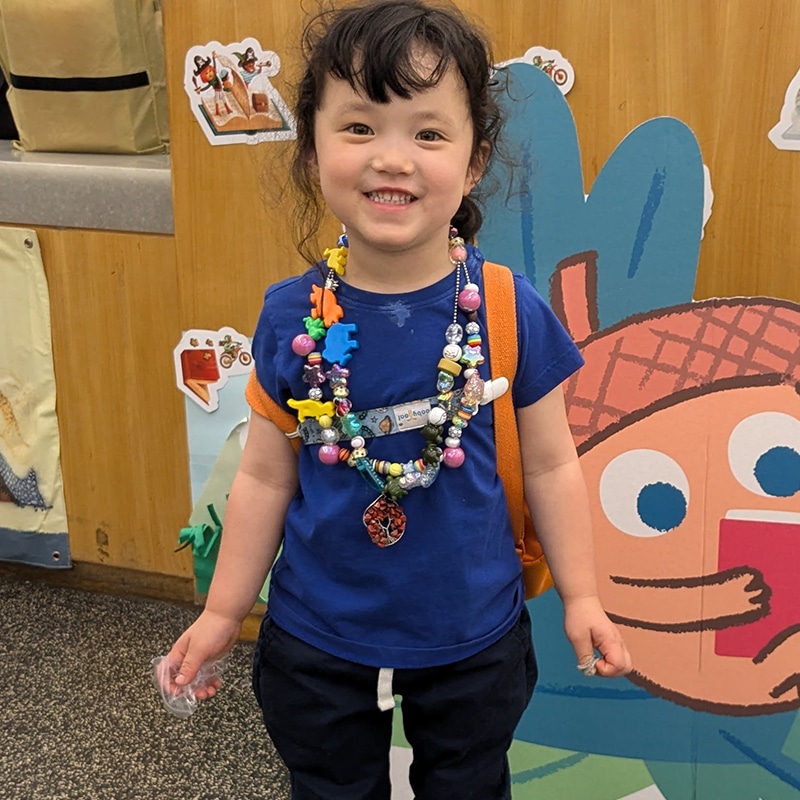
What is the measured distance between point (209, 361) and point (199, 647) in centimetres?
71

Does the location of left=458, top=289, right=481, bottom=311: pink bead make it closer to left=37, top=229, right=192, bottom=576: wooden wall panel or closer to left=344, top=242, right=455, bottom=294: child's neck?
left=344, top=242, right=455, bottom=294: child's neck

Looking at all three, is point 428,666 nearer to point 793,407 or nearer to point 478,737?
point 478,737

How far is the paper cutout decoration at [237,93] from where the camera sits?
1402 millimetres

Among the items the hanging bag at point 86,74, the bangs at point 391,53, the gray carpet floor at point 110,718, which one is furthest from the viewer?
the hanging bag at point 86,74

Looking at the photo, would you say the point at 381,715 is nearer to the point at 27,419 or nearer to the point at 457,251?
the point at 457,251

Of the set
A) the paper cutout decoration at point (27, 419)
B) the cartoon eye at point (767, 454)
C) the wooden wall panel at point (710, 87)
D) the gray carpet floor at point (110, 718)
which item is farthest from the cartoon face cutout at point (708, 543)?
the paper cutout decoration at point (27, 419)

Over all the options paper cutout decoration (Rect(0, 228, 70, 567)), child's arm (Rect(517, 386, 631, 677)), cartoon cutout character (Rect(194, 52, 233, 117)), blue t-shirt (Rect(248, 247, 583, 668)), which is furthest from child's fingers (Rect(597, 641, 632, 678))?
paper cutout decoration (Rect(0, 228, 70, 567))

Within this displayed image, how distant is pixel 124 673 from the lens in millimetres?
1804

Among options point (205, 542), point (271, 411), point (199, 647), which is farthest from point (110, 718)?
point (271, 411)

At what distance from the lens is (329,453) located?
0.88m

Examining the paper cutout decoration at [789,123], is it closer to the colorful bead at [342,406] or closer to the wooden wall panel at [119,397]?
the colorful bead at [342,406]

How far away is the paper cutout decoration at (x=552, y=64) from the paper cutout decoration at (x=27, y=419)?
3.43 feet

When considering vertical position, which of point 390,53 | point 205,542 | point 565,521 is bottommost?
point 205,542

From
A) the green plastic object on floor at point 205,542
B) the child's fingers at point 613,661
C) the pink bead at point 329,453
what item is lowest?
the green plastic object on floor at point 205,542
